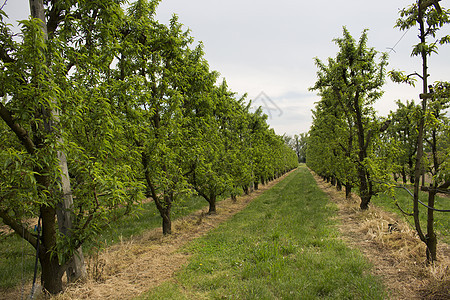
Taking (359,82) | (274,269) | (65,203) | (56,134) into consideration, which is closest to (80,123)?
(56,134)

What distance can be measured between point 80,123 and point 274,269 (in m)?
4.85

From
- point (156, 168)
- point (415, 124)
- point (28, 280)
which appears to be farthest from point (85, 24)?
point (415, 124)

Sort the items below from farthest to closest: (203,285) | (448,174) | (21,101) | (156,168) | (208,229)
Answer: (208,229)
(156,168)
(203,285)
(448,174)
(21,101)

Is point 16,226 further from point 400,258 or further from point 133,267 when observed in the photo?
point 400,258

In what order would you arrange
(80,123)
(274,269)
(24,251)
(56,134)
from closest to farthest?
(56,134), (80,123), (274,269), (24,251)

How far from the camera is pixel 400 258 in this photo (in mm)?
5242

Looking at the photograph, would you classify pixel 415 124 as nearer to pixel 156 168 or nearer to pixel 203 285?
pixel 203 285

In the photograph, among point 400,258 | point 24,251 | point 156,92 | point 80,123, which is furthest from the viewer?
point 156,92

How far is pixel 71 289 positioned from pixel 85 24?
5.28 metres

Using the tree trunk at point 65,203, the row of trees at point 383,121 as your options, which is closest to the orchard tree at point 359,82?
the row of trees at point 383,121

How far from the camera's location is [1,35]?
3.67 meters

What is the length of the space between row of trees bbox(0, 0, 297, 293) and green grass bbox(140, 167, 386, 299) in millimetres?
2043

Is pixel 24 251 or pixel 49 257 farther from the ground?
pixel 49 257

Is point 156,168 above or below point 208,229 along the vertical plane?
above
